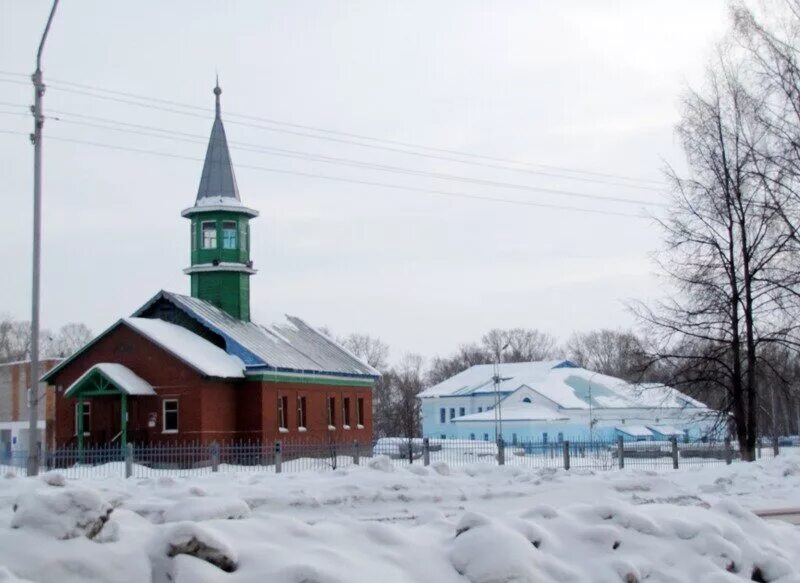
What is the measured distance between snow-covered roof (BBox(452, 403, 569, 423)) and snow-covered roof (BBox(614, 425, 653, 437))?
4.06 metres

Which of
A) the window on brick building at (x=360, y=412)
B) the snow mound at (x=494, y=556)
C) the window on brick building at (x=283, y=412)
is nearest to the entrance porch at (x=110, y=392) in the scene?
the window on brick building at (x=283, y=412)

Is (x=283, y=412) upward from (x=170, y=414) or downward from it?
downward

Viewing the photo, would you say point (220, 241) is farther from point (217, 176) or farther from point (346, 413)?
point (346, 413)

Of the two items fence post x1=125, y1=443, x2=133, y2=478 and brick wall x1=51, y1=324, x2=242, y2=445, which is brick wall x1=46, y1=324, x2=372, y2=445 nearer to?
brick wall x1=51, y1=324, x2=242, y2=445

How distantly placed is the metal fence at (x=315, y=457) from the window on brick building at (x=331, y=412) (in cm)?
294

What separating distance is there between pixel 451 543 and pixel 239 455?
24.4m

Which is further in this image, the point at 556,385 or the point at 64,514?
the point at 556,385

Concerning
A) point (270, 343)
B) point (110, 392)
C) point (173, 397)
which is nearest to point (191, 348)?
point (173, 397)

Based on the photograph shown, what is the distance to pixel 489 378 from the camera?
7575 centimetres

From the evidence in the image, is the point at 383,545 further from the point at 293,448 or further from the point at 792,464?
the point at 293,448

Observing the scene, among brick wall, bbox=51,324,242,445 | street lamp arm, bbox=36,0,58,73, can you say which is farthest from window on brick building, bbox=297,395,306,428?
street lamp arm, bbox=36,0,58,73

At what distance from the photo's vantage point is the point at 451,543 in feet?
26.8

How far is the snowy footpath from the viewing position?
6.84 m

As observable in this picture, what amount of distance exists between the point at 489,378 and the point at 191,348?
142 feet
